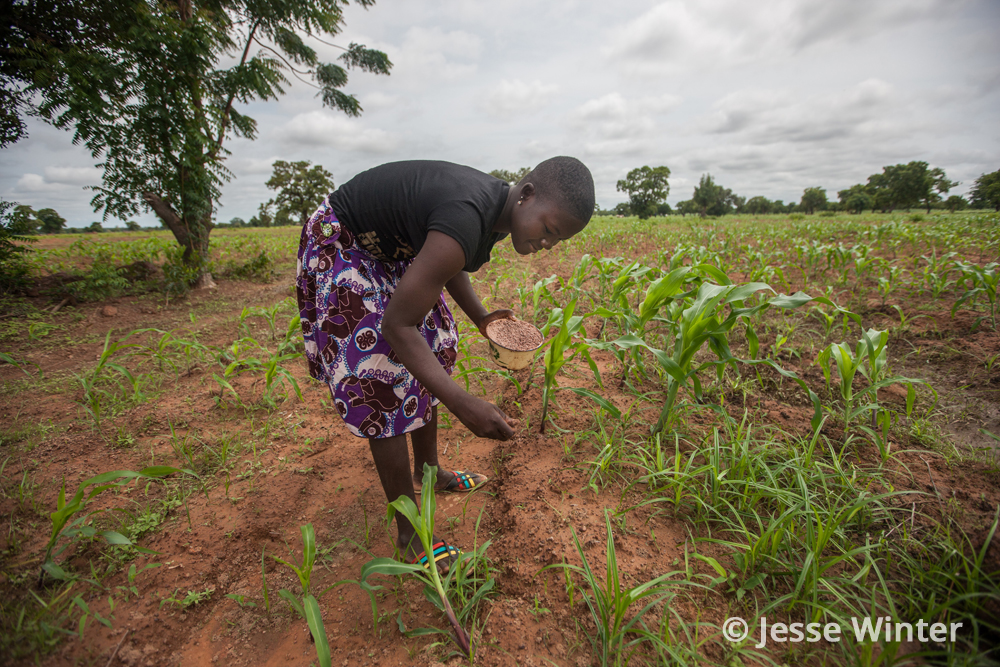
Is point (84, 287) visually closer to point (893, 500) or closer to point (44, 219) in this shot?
point (44, 219)

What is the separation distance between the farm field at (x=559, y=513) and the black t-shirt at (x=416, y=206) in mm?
704

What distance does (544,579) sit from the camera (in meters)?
1.15

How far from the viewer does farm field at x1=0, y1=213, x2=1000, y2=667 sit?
3.27 ft

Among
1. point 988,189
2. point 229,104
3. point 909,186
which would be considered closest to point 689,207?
point 909,186

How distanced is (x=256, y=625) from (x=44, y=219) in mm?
5479

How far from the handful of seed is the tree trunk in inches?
193

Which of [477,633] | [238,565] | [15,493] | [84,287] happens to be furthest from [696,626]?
[84,287]

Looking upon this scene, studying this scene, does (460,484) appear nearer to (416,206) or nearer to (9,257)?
(416,206)

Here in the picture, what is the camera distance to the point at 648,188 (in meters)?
47.8

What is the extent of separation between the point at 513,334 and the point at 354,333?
2.52 feet

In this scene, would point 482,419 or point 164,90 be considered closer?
point 482,419

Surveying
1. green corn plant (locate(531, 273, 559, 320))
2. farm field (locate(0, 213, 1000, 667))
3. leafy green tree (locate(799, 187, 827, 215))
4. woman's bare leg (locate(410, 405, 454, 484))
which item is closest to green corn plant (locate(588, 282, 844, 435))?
farm field (locate(0, 213, 1000, 667))

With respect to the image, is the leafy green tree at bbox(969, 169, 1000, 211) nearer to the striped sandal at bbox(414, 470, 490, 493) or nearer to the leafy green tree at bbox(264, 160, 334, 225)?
the striped sandal at bbox(414, 470, 490, 493)

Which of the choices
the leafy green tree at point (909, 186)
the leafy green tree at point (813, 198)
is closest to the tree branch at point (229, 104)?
the leafy green tree at point (909, 186)
